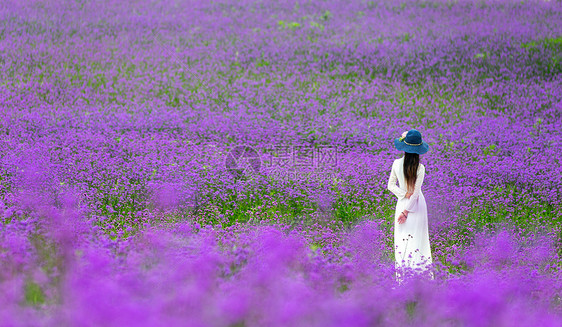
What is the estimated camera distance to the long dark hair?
4.61 metres

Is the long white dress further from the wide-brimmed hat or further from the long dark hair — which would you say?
the wide-brimmed hat

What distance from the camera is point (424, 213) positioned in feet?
15.4

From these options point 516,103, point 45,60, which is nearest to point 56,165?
point 45,60

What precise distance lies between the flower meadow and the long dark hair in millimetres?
574

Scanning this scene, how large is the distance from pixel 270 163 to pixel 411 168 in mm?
2741

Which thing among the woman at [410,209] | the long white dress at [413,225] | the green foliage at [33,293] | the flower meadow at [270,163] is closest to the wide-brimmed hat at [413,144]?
the woman at [410,209]

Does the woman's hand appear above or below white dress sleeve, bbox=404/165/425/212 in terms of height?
below

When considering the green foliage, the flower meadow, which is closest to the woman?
the flower meadow

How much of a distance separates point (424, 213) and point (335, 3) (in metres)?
15.3

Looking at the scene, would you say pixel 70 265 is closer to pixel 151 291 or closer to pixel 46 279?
pixel 46 279

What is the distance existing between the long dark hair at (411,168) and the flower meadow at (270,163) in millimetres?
574

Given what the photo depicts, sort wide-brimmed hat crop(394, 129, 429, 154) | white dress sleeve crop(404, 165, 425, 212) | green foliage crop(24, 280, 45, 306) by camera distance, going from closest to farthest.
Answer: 1. green foliage crop(24, 280, 45, 306)
2. wide-brimmed hat crop(394, 129, 429, 154)
3. white dress sleeve crop(404, 165, 425, 212)

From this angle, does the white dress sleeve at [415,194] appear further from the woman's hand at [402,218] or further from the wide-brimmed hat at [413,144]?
the wide-brimmed hat at [413,144]

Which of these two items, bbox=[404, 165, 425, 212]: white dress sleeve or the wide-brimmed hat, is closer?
the wide-brimmed hat
